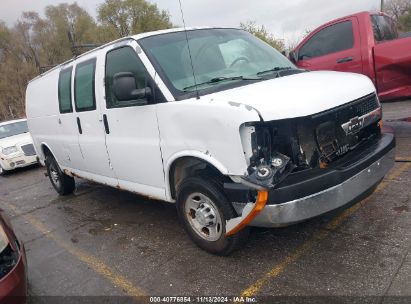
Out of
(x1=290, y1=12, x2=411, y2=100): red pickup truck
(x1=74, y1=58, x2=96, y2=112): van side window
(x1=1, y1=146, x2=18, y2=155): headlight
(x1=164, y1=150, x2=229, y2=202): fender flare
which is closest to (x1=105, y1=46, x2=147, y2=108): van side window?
(x1=74, y1=58, x2=96, y2=112): van side window

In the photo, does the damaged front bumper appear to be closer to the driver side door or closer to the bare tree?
the driver side door

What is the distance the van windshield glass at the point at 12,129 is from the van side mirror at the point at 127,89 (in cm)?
895

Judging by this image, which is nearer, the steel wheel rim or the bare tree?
the steel wheel rim

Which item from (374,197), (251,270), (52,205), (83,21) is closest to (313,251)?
(251,270)

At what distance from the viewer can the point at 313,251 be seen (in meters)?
3.45

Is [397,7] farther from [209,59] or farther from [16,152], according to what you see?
[209,59]

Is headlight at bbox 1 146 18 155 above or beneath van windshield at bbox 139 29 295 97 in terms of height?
beneath

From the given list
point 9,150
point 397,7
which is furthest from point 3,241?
point 397,7

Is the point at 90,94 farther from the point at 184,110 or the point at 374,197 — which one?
the point at 374,197

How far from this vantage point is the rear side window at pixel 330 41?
643 centimetres

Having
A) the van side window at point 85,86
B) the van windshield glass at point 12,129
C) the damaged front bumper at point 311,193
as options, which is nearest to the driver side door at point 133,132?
the van side window at point 85,86

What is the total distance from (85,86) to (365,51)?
4.24 m

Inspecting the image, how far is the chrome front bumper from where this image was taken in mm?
2859

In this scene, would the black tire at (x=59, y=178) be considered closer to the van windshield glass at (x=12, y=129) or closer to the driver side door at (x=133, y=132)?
the driver side door at (x=133, y=132)
